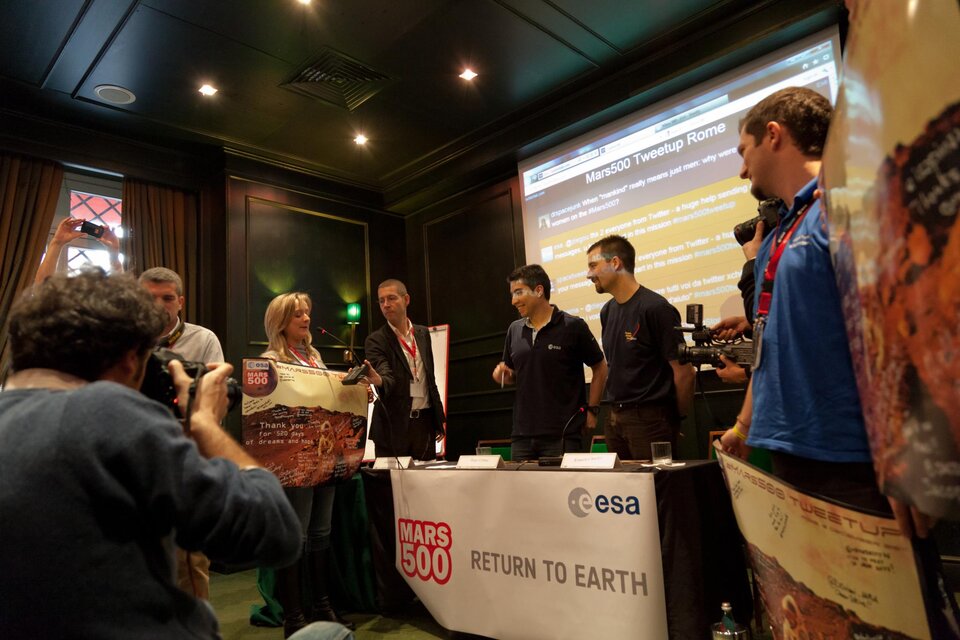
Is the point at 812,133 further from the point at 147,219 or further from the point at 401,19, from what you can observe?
the point at 147,219

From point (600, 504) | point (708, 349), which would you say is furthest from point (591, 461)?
point (708, 349)

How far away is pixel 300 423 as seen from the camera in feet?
7.62

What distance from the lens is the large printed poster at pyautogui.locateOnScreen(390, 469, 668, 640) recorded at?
1.74m

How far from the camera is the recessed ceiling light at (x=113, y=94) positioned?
402 cm

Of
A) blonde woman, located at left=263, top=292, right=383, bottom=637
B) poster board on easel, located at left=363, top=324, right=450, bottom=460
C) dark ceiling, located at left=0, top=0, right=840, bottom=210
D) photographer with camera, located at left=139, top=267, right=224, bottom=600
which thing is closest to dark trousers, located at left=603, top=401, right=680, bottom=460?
blonde woman, located at left=263, top=292, right=383, bottom=637

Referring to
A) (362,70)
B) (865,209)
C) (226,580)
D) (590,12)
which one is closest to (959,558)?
(865,209)

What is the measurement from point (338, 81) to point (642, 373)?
3.02 m

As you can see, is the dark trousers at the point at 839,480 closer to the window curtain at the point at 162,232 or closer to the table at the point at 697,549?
the table at the point at 697,549

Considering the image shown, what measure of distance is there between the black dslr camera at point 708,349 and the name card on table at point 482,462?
0.77m

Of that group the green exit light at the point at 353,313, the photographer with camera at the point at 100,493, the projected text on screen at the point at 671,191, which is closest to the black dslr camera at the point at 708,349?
the photographer with camera at the point at 100,493

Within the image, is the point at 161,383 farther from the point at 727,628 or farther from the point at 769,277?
the point at 727,628

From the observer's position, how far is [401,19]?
3.58 metres

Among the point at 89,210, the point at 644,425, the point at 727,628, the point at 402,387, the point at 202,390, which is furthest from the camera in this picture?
the point at 89,210

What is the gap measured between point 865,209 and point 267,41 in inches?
150
